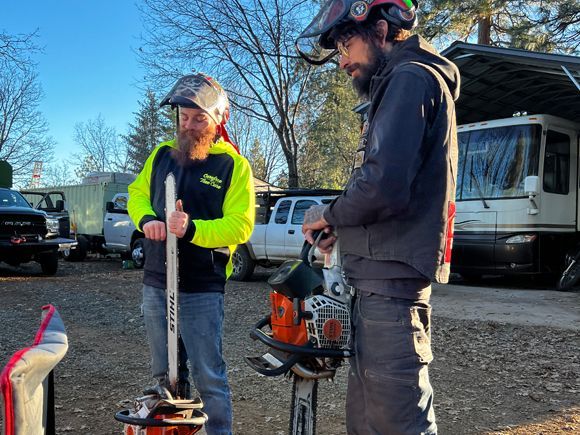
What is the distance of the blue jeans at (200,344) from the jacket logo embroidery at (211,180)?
20.9 inches

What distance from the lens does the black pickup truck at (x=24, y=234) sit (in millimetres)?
11586

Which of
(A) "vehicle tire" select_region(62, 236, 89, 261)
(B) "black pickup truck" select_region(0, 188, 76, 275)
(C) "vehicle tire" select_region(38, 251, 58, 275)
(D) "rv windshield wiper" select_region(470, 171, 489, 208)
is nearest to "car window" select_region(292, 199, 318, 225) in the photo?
(D) "rv windshield wiper" select_region(470, 171, 489, 208)

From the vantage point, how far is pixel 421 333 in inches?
74.4

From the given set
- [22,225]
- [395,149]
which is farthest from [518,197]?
[22,225]

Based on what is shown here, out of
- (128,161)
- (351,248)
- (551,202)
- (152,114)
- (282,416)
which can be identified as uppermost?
(152,114)

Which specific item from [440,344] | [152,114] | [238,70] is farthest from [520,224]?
[152,114]

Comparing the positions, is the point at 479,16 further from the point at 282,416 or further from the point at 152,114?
the point at 152,114

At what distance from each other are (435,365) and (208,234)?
376 centimetres

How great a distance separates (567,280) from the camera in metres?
10.1

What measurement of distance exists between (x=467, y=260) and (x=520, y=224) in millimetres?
1150

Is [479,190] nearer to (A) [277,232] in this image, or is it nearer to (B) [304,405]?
(A) [277,232]

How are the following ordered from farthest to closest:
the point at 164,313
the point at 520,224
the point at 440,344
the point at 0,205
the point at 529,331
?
the point at 0,205 < the point at 520,224 < the point at 529,331 < the point at 440,344 < the point at 164,313

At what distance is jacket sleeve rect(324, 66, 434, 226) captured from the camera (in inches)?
70.0

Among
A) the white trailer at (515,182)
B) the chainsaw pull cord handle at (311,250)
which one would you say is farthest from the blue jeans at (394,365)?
the white trailer at (515,182)
